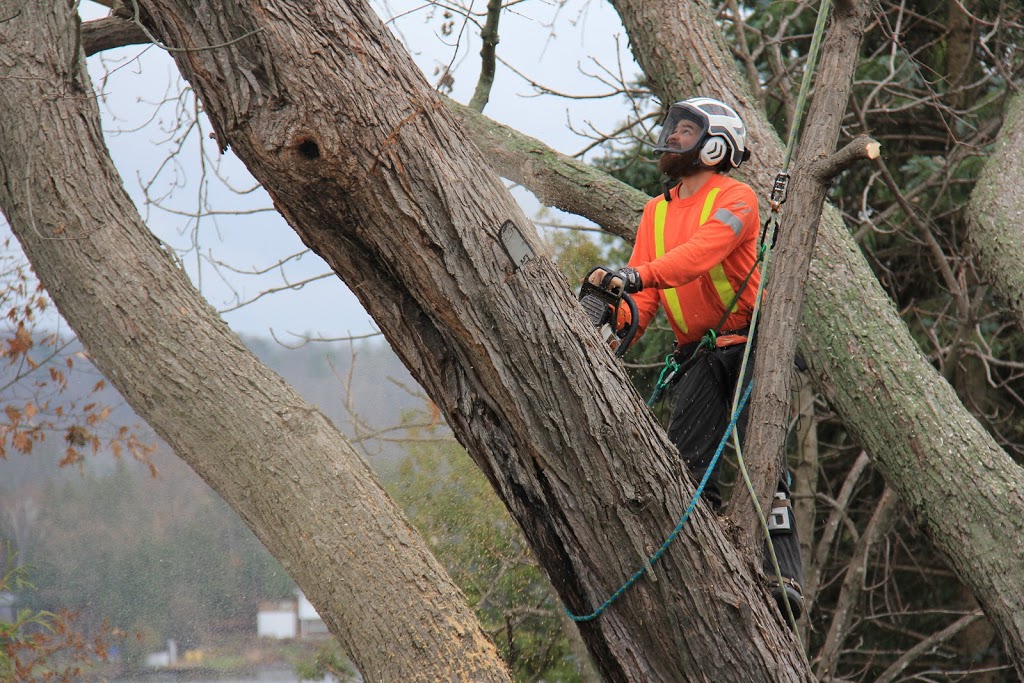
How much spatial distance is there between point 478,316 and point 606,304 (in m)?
0.86

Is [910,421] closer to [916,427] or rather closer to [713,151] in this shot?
[916,427]

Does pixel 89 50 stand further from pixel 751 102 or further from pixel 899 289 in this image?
pixel 899 289

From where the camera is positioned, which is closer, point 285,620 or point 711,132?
point 711,132

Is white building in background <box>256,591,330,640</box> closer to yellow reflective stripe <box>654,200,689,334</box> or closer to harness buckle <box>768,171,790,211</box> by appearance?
yellow reflective stripe <box>654,200,689,334</box>

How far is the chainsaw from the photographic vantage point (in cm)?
274

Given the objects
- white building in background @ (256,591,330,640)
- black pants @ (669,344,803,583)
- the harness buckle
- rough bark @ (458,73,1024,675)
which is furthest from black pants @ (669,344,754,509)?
white building in background @ (256,591,330,640)

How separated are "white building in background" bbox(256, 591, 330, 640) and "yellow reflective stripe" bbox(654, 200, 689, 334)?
537cm

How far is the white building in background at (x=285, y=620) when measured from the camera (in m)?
7.75

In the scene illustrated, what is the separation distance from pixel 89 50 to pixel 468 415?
4.12m

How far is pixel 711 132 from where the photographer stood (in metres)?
3.34

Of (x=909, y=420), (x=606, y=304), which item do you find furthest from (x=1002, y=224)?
(x=606, y=304)

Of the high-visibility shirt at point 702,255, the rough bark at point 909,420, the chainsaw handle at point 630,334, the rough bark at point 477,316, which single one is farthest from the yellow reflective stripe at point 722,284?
the rough bark at point 477,316

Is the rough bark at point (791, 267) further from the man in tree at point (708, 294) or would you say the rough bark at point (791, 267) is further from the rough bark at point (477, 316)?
the man in tree at point (708, 294)

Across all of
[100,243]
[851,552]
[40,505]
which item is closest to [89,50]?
[100,243]
